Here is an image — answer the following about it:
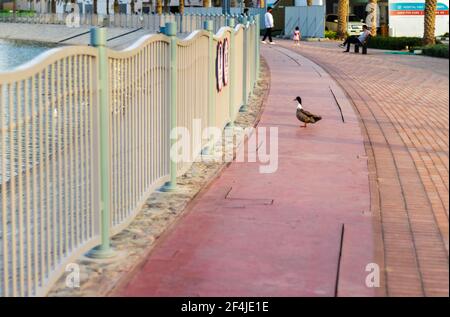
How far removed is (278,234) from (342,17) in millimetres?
40979

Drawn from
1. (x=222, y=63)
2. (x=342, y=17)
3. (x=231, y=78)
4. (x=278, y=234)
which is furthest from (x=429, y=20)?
(x=278, y=234)

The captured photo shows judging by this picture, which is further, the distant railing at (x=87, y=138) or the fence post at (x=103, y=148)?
the fence post at (x=103, y=148)

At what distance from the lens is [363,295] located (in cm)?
532

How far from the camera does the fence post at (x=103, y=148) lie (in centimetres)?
616

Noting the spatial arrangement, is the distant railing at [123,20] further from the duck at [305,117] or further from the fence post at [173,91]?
the fence post at [173,91]

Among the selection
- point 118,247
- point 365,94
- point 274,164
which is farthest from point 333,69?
point 118,247

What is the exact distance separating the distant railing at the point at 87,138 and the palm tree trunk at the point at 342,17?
1451 inches

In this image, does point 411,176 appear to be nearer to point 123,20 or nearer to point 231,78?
point 231,78

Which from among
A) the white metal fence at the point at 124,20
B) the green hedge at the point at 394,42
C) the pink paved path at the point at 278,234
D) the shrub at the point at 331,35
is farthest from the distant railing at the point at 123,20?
the pink paved path at the point at 278,234

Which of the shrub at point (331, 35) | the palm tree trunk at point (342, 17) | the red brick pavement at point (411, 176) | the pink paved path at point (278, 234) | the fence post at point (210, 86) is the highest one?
the palm tree trunk at point (342, 17)

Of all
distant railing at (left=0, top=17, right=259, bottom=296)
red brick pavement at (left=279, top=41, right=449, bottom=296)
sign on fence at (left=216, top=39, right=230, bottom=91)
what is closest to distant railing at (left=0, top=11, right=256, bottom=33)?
red brick pavement at (left=279, top=41, right=449, bottom=296)

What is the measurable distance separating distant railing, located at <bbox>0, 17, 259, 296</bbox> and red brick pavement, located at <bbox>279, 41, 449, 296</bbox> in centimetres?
219

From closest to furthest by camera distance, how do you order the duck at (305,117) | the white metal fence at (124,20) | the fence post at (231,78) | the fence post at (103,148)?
the fence post at (103,148)
the fence post at (231,78)
the duck at (305,117)
the white metal fence at (124,20)

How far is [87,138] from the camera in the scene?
6105mm
